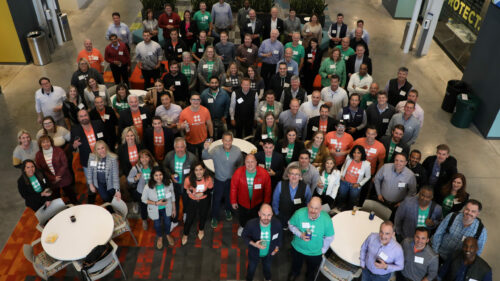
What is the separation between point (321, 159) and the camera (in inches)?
227

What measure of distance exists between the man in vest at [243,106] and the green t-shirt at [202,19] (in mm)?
3435

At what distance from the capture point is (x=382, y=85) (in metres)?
10.0

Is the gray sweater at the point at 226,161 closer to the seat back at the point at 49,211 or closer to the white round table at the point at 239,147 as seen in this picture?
the white round table at the point at 239,147

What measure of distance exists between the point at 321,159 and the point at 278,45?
11.2ft

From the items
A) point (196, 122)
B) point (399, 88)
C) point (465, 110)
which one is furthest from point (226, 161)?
point (465, 110)

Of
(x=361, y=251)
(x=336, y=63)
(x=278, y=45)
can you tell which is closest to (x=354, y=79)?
(x=336, y=63)

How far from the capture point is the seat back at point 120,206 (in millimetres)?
5523

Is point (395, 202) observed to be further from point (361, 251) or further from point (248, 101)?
point (248, 101)

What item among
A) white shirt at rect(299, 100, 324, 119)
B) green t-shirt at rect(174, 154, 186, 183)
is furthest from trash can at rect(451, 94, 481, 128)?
green t-shirt at rect(174, 154, 186, 183)

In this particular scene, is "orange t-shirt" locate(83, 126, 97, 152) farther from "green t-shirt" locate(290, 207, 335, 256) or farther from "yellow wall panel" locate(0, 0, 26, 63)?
"yellow wall panel" locate(0, 0, 26, 63)

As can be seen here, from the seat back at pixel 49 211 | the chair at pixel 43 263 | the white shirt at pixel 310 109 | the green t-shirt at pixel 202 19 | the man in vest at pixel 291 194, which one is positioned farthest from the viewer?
the green t-shirt at pixel 202 19

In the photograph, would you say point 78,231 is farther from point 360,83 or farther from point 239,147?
point 360,83

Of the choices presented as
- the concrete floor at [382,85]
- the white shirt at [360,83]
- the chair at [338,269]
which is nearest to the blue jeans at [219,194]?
the chair at [338,269]

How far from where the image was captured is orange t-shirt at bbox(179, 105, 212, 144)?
627cm
